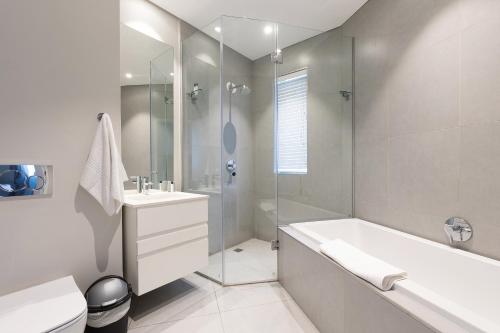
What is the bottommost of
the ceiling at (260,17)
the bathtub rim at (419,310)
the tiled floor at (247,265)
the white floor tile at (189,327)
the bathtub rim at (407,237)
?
the white floor tile at (189,327)

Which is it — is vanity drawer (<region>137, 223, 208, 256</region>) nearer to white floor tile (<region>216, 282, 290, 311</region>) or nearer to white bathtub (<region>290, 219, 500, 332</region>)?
white floor tile (<region>216, 282, 290, 311</region>)

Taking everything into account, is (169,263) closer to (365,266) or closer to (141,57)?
(365,266)

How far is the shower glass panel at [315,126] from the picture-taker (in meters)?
2.32

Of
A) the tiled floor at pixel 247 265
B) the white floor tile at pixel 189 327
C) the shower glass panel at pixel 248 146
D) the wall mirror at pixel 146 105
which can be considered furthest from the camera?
the shower glass panel at pixel 248 146

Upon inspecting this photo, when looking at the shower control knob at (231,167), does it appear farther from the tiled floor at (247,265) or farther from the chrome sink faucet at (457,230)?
the chrome sink faucet at (457,230)

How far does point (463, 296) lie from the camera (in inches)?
50.5

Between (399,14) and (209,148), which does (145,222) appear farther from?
(399,14)

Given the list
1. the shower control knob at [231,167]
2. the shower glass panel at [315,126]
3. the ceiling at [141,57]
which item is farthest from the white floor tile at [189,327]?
the ceiling at [141,57]

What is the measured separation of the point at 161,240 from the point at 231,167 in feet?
3.46

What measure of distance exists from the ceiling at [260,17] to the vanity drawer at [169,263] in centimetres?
202

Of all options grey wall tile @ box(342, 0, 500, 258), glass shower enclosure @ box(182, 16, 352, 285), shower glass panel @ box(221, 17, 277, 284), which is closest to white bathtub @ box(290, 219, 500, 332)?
grey wall tile @ box(342, 0, 500, 258)

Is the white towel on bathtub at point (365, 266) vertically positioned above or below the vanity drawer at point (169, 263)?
above

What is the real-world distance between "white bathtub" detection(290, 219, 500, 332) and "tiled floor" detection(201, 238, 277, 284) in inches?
22.2

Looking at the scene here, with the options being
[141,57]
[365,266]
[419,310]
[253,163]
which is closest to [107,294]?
[365,266]
